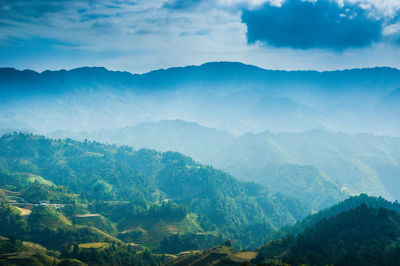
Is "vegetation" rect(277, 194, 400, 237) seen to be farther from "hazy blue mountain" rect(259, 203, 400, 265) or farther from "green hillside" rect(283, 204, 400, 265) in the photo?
"green hillside" rect(283, 204, 400, 265)

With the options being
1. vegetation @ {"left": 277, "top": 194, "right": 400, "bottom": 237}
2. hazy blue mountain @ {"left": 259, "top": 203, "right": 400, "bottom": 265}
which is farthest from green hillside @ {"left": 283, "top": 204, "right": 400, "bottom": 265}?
vegetation @ {"left": 277, "top": 194, "right": 400, "bottom": 237}

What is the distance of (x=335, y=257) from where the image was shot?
87375 millimetres

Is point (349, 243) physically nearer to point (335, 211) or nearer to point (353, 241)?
point (353, 241)

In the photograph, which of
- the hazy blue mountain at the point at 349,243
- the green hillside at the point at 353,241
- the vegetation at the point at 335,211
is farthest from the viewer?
the vegetation at the point at 335,211

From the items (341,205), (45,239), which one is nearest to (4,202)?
(45,239)

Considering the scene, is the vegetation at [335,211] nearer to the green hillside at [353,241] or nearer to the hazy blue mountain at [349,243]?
the hazy blue mountain at [349,243]

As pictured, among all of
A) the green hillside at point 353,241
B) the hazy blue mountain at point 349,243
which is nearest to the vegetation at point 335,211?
the hazy blue mountain at point 349,243

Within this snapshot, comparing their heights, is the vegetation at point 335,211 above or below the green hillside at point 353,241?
below

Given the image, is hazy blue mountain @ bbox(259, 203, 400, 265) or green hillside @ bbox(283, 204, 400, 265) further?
hazy blue mountain @ bbox(259, 203, 400, 265)

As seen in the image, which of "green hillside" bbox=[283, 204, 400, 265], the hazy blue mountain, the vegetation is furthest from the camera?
the vegetation

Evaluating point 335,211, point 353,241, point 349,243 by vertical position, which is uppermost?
point 349,243

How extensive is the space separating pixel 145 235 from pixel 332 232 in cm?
7983

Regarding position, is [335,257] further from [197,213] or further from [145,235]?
[197,213]

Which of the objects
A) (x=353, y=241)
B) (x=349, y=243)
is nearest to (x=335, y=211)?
(x=353, y=241)
